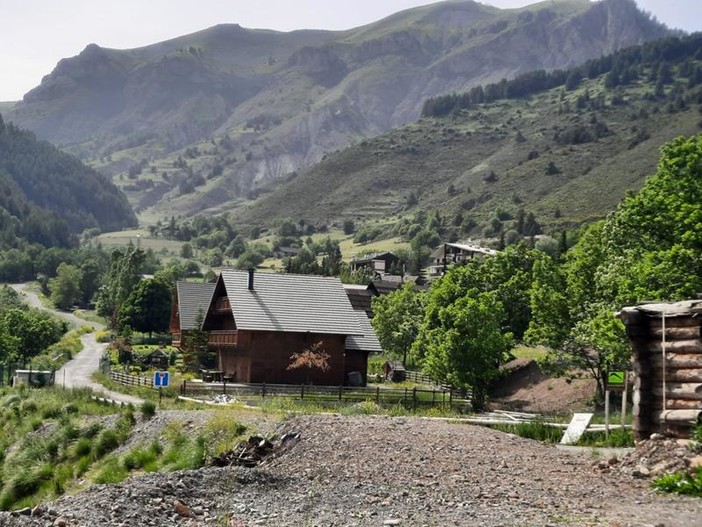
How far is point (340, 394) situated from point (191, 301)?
1251 inches

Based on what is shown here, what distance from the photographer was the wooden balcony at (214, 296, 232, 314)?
60.8 meters

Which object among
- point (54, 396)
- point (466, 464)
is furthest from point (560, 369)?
point (466, 464)

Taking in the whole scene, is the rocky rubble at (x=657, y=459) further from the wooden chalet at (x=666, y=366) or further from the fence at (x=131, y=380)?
the fence at (x=131, y=380)

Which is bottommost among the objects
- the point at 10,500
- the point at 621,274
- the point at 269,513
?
the point at 10,500

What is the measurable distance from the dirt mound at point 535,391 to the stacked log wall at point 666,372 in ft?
89.4

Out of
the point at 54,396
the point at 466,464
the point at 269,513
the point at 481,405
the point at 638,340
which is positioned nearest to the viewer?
the point at 269,513

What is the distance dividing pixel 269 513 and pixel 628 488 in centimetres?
725

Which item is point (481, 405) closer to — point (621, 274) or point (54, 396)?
point (621, 274)

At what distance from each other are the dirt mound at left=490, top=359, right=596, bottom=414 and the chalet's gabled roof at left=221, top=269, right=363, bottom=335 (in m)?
11.6

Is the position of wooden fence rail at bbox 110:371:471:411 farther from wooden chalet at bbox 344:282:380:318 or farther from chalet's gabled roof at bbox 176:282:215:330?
wooden chalet at bbox 344:282:380:318

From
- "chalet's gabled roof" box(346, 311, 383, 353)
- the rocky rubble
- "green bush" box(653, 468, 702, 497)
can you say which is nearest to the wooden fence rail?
"chalet's gabled roof" box(346, 311, 383, 353)

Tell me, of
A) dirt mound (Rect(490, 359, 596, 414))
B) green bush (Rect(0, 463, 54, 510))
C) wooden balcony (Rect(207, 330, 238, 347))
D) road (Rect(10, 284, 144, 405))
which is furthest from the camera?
wooden balcony (Rect(207, 330, 238, 347))

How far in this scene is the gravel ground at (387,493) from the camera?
15906 mm

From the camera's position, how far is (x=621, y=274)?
38.3 m
